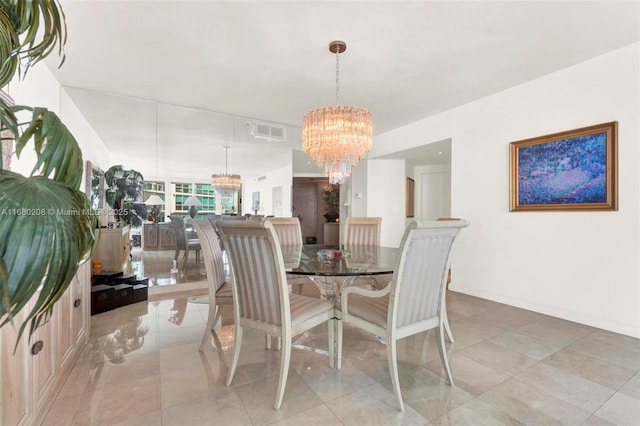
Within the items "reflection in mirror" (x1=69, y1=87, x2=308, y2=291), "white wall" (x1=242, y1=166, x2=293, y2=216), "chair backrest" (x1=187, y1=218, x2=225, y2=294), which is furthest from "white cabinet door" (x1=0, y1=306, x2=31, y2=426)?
"white wall" (x1=242, y1=166, x2=293, y2=216)

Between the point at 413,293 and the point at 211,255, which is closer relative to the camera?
the point at 413,293

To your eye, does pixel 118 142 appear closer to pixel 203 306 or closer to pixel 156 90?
pixel 156 90

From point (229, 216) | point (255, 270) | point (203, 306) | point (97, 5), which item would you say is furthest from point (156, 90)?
point (255, 270)

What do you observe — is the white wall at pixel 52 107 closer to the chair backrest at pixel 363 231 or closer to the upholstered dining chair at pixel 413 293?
the upholstered dining chair at pixel 413 293

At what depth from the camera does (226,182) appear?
14.8 ft

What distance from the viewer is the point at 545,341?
2.45 m

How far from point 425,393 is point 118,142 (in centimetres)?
456

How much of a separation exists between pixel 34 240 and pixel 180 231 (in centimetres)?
370

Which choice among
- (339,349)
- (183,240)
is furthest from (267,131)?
(339,349)

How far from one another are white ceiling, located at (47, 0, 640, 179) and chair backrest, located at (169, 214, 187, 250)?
72 cm

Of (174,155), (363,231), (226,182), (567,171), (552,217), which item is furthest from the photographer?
(226,182)

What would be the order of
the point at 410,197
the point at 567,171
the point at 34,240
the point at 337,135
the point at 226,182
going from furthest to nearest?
the point at 410,197 < the point at 226,182 < the point at 567,171 < the point at 337,135 < the point at 34,240

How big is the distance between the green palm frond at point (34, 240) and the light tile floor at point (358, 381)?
123 cm

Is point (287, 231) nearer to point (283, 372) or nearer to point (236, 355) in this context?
point (236, 355)
